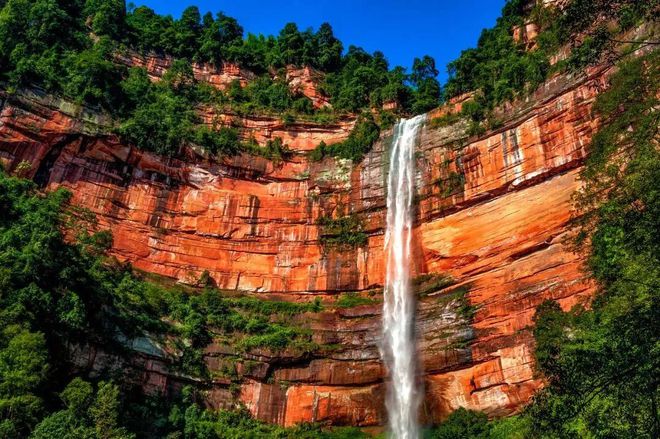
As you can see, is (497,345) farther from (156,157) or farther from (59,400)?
(156,157)

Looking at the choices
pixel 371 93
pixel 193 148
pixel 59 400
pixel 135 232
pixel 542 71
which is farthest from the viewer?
pixel 371 93

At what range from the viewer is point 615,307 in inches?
590

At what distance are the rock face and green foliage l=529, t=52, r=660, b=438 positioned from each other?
4.23 ft

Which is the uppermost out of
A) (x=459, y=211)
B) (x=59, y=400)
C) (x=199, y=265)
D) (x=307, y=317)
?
(x=459, y=211)

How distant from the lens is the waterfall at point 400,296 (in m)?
24.9

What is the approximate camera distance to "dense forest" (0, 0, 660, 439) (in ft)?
30.5

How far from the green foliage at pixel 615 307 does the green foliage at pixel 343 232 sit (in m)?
11.7

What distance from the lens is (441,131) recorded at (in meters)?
32.1

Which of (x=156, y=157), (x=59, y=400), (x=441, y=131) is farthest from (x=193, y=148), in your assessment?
(x=59, y=400)

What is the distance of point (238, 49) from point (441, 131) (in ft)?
66.4

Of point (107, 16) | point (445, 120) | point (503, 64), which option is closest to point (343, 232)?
point (445, 120)

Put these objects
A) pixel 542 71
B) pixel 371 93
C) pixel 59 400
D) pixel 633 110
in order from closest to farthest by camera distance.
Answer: pixel 59 400, pixel 633 110, pixel 542 71, pixel 371 93

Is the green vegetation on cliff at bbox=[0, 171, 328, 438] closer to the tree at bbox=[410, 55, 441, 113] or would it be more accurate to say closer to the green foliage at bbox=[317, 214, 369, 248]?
the green foliage at bbox=[317, 214, 369, 248]

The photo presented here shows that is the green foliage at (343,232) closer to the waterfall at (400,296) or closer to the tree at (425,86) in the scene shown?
the waterfall at (400,296)
